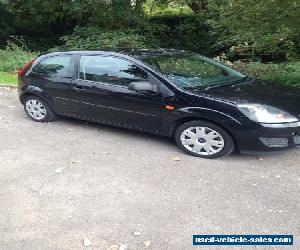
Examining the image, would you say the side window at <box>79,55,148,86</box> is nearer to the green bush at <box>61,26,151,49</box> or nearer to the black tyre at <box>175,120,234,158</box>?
the black tyre at <box>175,120,234,158</box>

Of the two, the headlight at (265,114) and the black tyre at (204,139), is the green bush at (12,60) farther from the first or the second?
the headlight at (265,114)

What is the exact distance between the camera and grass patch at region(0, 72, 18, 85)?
10.7 metres

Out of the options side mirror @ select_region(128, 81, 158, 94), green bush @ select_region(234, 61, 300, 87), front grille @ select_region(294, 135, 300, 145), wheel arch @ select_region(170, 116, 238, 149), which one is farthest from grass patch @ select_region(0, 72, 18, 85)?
front grille @ select_region(294, 135, 300, 145)

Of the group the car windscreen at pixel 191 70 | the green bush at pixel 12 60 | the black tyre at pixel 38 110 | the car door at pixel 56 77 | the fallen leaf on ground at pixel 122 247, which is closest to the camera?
the fallen leaf on ground at pixel 122 247

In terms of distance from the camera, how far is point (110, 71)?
6.51 meters

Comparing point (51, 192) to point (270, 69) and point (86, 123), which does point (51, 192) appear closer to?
point (86, 123)

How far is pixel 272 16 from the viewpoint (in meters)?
8.67

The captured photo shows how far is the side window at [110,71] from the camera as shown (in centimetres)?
626

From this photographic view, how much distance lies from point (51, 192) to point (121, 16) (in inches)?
536

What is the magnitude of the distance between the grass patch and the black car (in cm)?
332

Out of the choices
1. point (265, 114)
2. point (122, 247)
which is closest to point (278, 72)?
point (265, 114)

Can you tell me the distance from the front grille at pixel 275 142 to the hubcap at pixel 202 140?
1.85ft

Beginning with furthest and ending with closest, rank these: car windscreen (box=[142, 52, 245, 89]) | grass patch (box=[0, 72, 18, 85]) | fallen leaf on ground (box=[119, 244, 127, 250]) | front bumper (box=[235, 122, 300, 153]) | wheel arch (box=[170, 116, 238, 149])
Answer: grass patch (box=[0, 72, 18, 85])
car windscreen (box=[142, 52, 245, 89])
wheel arch (box=[170, 116, 238, 149])
front bumper (box=[235, 122, 300, 153])
fallen leaf on ground (box=[119, 244, 127, 250])

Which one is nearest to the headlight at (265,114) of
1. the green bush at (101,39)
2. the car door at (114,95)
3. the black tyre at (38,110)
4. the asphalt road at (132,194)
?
the asphalt road at (132,194)
